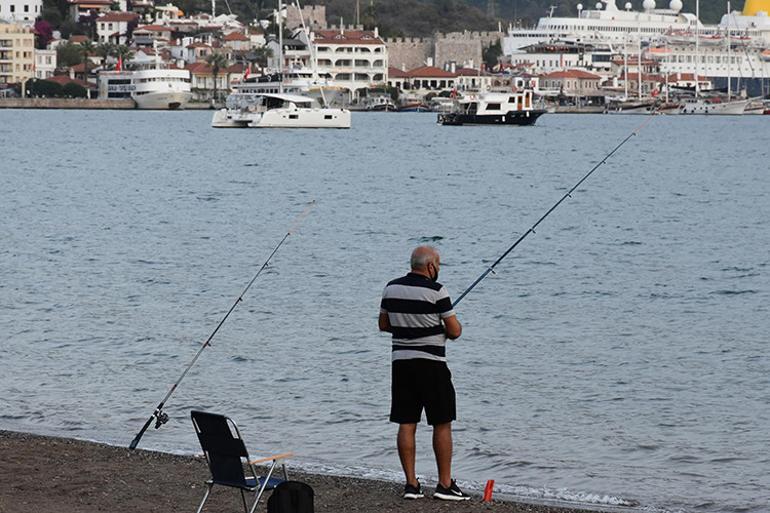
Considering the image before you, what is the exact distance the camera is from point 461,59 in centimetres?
19750

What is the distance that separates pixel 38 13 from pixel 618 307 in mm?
183153

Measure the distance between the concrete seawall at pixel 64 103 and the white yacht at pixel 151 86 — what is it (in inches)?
30.1

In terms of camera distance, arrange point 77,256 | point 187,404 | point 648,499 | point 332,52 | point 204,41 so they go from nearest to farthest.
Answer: point 648,499 < point 187,404 < point 77,256 < point 332,52 < point 204,41

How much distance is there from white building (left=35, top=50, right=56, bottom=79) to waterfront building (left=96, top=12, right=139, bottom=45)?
51.5 feet

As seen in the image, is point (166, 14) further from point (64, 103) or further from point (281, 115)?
point (281, 115)

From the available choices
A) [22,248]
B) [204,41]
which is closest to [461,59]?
[204,41]

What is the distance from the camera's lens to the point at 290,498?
7.73 meters

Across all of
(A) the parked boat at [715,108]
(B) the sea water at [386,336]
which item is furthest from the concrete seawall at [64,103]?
(B) the sea water at [386,336]

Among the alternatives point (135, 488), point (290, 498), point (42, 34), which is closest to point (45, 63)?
point (42, 34)

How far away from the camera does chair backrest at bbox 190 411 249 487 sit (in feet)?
26.2

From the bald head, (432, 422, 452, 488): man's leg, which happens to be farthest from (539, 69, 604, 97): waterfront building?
the bald head

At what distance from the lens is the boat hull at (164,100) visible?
5851 inches

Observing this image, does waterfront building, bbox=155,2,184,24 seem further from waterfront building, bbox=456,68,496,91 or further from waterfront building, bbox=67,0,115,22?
waterfront building, bbox=456,68,496,91

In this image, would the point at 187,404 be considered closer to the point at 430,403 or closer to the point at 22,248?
the point at 430,403
